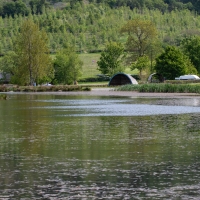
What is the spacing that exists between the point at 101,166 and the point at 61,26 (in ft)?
534

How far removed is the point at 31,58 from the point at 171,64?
25182 millimetres

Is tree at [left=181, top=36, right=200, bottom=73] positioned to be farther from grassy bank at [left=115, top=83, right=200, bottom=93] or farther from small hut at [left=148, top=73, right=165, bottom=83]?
grassy bank at [left=115, top=83, right=200, bottom=93]

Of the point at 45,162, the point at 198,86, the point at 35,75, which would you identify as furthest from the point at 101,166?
the point at 35,75

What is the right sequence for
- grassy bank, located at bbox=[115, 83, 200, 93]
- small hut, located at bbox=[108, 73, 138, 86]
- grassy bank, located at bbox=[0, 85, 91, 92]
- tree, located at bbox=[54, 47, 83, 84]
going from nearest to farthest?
grassy bank, located at bbox=[115, 83, 200, 93], grassy bank, located at bbox=[0, 85, 91, 92], small hut, located at bbox=[108, 73, 138, 86], tree, located at bbox=[54, 47, 83, 84]

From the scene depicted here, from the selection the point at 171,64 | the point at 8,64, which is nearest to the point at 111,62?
the point at 171,64

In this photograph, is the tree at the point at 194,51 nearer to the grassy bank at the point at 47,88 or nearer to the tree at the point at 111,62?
the tree at the point at 111,62

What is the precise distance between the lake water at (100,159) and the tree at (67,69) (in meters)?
82.3

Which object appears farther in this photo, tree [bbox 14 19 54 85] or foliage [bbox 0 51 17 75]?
foliage [bbox 0 51 17 75]

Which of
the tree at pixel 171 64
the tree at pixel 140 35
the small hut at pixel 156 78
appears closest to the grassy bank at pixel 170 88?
the small hut at pixel 156 78

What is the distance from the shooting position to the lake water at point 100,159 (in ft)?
56.3

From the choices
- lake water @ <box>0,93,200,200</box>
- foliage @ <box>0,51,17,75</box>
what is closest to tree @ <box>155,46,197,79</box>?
foliage @ <box>0,51,17,75</box>

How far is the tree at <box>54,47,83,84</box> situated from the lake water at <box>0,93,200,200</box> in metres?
82.3

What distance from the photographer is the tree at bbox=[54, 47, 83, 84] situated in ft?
398

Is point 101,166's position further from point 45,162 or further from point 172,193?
point 172,193
